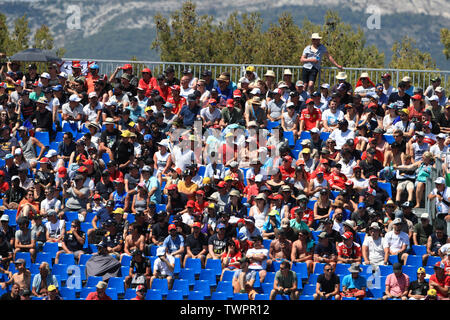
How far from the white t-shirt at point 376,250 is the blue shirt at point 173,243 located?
10.1ft

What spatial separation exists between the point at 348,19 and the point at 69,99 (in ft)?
390

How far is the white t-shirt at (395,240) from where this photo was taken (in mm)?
14578

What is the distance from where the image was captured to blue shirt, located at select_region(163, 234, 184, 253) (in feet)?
49.2

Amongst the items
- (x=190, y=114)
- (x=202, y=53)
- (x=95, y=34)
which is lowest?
(x=95, y=34)

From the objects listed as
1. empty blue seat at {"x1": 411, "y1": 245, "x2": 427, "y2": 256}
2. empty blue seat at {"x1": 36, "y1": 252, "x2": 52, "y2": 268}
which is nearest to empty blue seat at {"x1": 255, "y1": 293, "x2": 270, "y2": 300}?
empty blue seat at {"x1": 411, "y1": 245, "x2": 427, "y2": 256}

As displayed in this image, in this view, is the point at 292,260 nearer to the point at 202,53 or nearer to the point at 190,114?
the point at 190,114

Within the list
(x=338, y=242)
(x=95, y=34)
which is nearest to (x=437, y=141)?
(x=338, y=242)

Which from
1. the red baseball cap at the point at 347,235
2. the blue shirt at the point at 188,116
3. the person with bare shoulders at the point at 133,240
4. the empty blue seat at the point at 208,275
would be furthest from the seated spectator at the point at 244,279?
the blue shirt at the point at 188,116

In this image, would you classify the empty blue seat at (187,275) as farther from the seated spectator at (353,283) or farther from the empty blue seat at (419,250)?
the empty blue seat at (419,250)

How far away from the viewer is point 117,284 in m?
14.4

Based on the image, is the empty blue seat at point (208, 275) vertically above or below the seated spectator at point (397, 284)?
below

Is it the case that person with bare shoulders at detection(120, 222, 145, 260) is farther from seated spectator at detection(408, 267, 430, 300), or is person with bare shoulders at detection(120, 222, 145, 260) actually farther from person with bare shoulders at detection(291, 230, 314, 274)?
seated spectator at detection(408, 267, 430, 300)

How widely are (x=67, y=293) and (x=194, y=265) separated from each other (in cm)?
212

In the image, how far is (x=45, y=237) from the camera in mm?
16047
